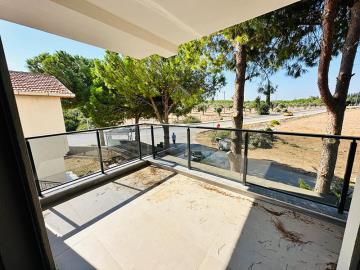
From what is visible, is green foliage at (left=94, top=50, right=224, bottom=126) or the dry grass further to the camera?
green foliage at (left=94, top=50, right=224, bottom=126)

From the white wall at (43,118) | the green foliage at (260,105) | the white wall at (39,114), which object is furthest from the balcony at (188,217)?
the white wall at (39,114)

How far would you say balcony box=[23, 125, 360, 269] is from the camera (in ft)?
4.93

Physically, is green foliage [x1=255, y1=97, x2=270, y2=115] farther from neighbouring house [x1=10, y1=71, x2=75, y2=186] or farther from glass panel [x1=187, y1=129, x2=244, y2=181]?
neighbouring house [x1=10, y1=71, x2=75, y2=186]

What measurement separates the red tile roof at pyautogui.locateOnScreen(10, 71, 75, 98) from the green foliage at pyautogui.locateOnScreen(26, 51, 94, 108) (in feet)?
10.1

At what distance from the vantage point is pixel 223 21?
1.76 meters

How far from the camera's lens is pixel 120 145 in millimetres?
4598

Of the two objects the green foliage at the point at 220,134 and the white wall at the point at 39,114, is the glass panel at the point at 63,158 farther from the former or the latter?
the white wall at the point at 39,114

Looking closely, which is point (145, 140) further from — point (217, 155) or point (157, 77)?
point (157, 77)

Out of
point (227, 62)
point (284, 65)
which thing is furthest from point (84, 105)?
point (284, 65)

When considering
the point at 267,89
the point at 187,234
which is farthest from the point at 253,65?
the point at 187,234

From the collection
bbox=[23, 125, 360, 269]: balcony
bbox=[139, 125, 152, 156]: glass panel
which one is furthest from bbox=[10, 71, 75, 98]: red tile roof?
bbox=[139, 125, 152, 156]: glass panel

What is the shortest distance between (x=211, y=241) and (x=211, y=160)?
219 cm

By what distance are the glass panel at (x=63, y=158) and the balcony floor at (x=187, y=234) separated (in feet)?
2.89

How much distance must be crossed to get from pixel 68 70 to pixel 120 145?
372 inches
